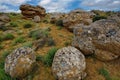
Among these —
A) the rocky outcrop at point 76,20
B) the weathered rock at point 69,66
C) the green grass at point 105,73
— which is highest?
the rocky outcrop at point 76,20

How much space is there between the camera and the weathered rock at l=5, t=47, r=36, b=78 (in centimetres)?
781

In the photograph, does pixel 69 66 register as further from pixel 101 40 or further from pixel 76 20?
pixel 76 20

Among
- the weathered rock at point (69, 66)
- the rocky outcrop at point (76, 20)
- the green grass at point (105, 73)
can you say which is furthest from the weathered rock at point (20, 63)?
the rocky outcrop at point (76, 20)

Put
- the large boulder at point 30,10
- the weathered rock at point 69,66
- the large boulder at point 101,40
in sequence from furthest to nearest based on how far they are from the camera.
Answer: the large boulder at point 30,10
the large boulder at point 101,40
the weathered rock at point 69,66

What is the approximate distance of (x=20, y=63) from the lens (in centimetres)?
794

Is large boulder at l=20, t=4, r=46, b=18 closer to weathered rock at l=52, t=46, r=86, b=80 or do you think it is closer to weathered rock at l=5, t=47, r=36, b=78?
weathered rock at l=5, t=47, r=36, b=78

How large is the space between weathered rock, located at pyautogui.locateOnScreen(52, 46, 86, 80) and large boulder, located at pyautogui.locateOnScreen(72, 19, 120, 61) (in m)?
1.08

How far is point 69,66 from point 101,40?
2.33 m

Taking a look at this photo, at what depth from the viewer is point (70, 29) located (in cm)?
1387

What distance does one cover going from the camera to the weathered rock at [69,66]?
7156 mm

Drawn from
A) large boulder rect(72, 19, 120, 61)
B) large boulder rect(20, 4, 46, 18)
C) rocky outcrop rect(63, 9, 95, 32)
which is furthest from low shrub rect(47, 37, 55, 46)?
large boulder rect(20, 4, 46, 18)

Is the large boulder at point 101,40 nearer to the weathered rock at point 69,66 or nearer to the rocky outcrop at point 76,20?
the weathered rock at point 69,66

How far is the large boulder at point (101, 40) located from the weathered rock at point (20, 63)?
2.28 meters

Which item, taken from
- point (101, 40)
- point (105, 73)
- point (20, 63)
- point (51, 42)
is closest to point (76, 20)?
point (51, 42)
